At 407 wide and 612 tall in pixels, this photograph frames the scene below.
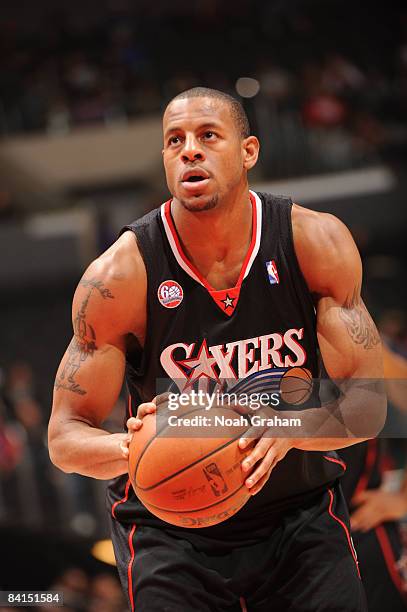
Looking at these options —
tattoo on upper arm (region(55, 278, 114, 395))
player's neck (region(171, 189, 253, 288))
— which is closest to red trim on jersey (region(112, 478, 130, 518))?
tattoo on upper arm (region(55, 278, 114, 395))

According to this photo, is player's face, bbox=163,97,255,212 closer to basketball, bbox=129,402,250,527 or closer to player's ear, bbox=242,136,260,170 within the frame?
player's ear, bbox=242,136,260,170

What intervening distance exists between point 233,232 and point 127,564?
1087mm

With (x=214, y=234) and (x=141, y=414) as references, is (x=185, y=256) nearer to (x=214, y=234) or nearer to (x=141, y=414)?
(x=214, y=234)

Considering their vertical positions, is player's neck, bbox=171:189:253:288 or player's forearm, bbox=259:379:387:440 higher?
player's neck, bbox=171:189:253:288

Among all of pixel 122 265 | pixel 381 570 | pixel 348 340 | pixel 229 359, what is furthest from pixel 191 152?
pixel 381 570

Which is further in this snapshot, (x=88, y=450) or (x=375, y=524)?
(x=375, y=524)

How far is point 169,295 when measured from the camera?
113 inches

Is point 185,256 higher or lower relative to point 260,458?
higher

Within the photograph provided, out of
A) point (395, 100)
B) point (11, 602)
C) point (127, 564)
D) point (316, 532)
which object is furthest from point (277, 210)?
point (395, 100)

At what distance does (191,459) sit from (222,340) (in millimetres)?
568

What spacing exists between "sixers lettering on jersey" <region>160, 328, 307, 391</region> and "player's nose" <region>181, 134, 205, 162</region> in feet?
1.85

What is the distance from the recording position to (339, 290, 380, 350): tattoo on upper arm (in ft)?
9.25

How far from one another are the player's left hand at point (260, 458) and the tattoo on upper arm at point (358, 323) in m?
0.54

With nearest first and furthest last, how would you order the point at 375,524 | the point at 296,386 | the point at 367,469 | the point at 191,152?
the point at 191,152 → the point at 296,386 → the point at 375,524 → the point at 367,469
